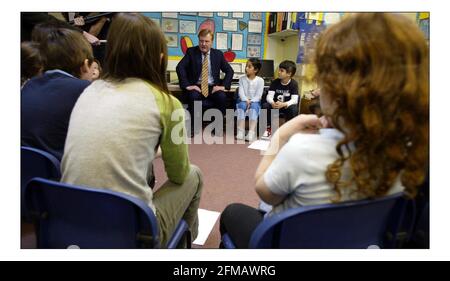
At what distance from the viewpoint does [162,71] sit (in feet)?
2.79

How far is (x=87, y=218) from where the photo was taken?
2.20 feet

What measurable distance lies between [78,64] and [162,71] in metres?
0.44

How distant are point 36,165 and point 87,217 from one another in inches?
10.4

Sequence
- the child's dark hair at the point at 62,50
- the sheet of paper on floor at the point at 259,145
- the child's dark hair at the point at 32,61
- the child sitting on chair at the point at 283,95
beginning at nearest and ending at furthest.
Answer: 1. the child's dark hair at the point at 32,61
2. the child's dark hair at the point at 62,50
3. the sheet of paper on floor at the point at 259,145
4. the child sitting on chair at the point at 283,95

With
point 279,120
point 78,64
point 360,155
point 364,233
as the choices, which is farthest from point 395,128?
point 279,120

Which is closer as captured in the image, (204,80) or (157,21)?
(157,21)

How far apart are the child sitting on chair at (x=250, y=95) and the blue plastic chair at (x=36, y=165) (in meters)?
2.35

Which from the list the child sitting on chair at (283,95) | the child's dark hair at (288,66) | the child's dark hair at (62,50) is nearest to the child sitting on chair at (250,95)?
the child sitting on chair at (283,95)

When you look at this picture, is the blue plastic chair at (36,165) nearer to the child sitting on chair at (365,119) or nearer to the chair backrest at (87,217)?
the chair backrest at (87,217)

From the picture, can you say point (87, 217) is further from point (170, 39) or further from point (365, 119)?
point (170, 39)

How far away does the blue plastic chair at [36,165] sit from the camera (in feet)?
2.45

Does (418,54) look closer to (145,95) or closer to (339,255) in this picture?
(339,255)

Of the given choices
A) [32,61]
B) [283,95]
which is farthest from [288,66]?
[32,61]

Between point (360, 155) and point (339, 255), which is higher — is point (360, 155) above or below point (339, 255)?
above
